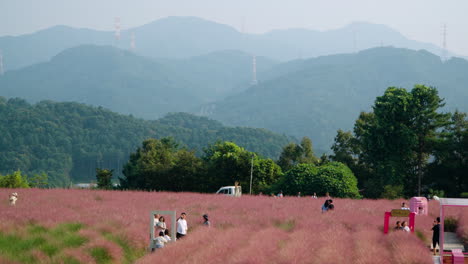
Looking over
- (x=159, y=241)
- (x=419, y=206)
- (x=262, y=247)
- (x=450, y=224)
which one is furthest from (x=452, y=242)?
(x=159, y=241)

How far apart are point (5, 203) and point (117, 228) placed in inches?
483

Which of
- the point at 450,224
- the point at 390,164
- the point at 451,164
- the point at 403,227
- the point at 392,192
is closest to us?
the point at 403,227

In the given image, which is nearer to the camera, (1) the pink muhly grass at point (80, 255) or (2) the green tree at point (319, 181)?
(1) the pink muhly grass at point (80, 255)

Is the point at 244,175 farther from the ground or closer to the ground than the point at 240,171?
closer to the ground

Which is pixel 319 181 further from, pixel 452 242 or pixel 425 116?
pixel 452 242

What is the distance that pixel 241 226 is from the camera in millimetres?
28906

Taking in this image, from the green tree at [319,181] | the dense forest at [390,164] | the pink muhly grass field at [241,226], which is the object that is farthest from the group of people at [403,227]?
the dense forest at [390,164]

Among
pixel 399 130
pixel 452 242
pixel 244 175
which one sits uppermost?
pixel 399 130

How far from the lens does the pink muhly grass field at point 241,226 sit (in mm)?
20469

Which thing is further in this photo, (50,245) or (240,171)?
(240,171)

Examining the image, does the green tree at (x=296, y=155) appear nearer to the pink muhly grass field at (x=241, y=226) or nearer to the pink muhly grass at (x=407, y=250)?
the pink muhly grass field at (x=241, y=226)

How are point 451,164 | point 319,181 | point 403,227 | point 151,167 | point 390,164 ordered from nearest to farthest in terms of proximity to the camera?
point 403,227 → point 319,181 → point 390,164 → point 451,164 → point 151,167

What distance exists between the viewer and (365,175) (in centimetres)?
7506

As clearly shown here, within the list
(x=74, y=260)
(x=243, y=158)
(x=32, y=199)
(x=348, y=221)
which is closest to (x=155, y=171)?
(x=243, y=158)
